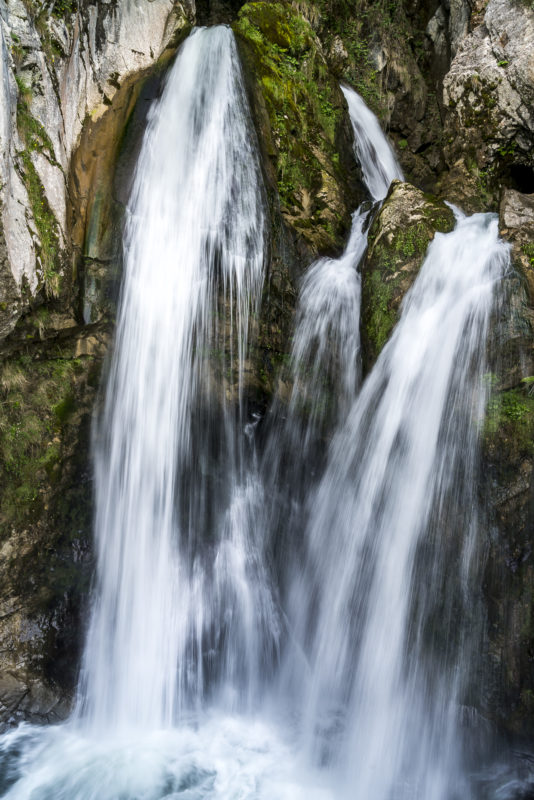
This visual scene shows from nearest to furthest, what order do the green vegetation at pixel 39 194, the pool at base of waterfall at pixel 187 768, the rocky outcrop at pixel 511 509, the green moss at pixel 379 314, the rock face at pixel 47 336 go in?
the rocky outcrop at pixel 511 509, the pool at base of waterfall at pixel 187 768, the rock face at pixel 47 336, the green vegetation at pixel 39 194, the green moss at pixel 379 314

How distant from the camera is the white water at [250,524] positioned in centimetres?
435

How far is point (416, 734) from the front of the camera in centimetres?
423

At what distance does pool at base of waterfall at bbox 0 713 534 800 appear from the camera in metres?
4.11

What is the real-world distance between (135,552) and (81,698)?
4.62ft

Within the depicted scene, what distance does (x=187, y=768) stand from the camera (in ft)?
14.9

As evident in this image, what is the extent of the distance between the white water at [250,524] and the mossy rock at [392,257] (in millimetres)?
180

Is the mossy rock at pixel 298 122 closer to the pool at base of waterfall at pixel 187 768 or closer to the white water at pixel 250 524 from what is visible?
the white water at pixel 250 524

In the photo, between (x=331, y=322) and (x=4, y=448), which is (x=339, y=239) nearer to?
(x=331, y=322)

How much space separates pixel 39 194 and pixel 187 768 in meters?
5.37

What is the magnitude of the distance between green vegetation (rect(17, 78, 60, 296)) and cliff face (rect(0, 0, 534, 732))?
20mm

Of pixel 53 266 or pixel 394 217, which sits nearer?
pixel 53 266

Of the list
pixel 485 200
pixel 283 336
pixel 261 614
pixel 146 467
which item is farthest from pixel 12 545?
pixel 485 200

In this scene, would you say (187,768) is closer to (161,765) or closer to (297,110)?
(161,765)

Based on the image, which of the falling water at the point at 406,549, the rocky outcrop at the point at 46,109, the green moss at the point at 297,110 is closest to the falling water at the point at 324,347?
the falling water at the point at 406,549
